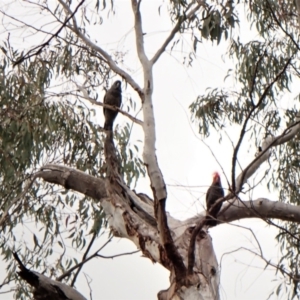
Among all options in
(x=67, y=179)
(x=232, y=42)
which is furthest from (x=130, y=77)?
(x=232, y=42)

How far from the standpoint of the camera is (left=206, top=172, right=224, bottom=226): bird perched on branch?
3.75 m

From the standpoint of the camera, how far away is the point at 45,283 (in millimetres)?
3752

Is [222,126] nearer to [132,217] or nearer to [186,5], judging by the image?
[186,5]

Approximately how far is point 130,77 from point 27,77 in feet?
5.43

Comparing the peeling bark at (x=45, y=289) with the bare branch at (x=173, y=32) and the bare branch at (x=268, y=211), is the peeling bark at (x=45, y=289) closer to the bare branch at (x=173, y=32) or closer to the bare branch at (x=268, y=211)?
the bare branch at (x=268, y=211)

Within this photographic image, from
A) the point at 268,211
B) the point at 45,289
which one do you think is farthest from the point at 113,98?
the point at 45,289

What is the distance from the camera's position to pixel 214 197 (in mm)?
4578

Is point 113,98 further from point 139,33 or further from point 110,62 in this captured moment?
point 139,33

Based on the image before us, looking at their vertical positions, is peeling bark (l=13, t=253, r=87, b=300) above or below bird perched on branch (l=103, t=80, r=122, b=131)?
below

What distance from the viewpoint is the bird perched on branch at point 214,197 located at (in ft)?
12.3

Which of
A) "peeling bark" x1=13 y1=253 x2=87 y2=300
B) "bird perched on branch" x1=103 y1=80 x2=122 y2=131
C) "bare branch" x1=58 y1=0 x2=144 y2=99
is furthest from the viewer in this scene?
"bird perched on branch" x1=103 y1=80 x2=122 y2=131

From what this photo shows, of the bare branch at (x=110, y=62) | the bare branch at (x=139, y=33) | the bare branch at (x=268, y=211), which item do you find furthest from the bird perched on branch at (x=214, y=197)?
the bare branch at (x=139, y=33)

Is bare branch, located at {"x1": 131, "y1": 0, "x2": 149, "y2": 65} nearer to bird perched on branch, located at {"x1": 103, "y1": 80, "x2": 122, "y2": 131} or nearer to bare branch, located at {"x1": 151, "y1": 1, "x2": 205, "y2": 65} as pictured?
bare branch, located at {"x1": 151, "y1": 1, "x2": 205, "y2": 65}

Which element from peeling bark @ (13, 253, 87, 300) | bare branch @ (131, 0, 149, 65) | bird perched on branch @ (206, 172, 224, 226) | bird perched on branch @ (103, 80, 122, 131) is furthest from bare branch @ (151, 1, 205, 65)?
peeling bark @ (13, 253, 87, 300)
